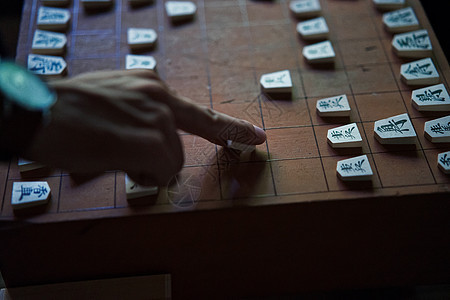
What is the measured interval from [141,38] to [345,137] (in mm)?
731

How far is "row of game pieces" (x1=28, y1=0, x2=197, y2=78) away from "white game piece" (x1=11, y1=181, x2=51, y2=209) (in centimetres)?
39

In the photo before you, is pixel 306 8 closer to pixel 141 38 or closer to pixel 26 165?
pixel 141 38

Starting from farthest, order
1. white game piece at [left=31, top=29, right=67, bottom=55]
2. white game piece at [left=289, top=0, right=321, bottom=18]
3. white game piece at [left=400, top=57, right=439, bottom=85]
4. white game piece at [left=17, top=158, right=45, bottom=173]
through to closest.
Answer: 1. white game piece at [left=289, top=0, right=321, bottom=18]
2. white game piece at [left=31, top=29, right=67, bottom=55]
3. white game piece at [left=400, top=57, right=439, bottom=85]
4. white game piece at [left=17, top=158, right=45, bottom=173]

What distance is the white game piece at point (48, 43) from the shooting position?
1.47 meters

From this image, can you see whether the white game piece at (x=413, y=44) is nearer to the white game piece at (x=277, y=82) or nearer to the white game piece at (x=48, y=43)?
the white game piece at (x=277, y=82)

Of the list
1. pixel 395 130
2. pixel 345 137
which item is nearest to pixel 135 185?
pixel 345 137

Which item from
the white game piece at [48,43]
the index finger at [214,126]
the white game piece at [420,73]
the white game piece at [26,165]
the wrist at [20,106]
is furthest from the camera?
the white game piece at [48,43]

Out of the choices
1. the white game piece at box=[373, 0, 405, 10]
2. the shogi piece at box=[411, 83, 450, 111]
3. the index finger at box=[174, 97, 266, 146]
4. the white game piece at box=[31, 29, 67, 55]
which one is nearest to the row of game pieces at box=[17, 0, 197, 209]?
the white game piece at box=[31, 29, 67, 55]

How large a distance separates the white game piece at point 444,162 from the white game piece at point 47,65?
42.9 inches

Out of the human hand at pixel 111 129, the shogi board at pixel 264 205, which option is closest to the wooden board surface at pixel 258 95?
the shogi board at pixel 264 205

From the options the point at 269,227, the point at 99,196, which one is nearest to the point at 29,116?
the point at 99,196

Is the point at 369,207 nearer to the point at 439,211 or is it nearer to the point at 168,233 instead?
the point at 439,211

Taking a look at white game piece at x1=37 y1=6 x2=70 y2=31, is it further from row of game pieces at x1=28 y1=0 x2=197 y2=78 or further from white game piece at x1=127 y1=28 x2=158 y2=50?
white game piece at x1=127 y1=28 x2=158 y2=50

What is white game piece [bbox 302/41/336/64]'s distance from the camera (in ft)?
4.77
